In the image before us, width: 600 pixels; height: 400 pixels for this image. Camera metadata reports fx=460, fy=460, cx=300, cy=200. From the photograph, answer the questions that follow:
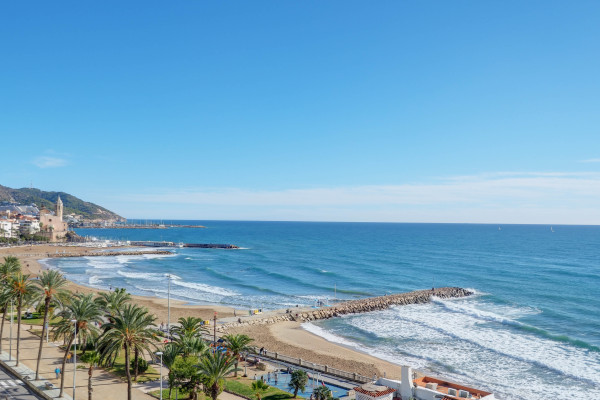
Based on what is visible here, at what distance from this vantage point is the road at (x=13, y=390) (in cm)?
2952

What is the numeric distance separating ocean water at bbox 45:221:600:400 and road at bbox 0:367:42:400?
32.1m

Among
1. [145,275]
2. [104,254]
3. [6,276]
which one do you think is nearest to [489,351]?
[6,276]

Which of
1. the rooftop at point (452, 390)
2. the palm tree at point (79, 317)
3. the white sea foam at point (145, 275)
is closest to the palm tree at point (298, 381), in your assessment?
the rooftop at point (452, 390)

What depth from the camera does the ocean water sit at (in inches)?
1734

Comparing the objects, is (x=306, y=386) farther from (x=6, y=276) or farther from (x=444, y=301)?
(x=444, y=301)

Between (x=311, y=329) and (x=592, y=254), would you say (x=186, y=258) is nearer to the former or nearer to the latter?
(x=311, y=329)

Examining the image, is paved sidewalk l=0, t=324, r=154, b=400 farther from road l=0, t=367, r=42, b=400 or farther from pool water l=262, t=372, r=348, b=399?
pool water l=262, t=372, r=348, b=399

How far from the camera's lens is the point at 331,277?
10256cm

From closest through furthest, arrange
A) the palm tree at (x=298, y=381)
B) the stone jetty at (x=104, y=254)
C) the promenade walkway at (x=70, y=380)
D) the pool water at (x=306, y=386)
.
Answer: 1. the promenade walkway at (x=70, y=380)
2. the palm tree at (x=298, y=381)
3. the pool water at (x=306, y=386)
4. the stone jetty at (x=104, y=254)

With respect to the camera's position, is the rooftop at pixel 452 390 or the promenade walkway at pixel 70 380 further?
the promenade walkway at pixel 70 380

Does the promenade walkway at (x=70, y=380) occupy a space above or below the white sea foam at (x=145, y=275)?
above

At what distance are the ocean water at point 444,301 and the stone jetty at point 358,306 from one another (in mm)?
2123

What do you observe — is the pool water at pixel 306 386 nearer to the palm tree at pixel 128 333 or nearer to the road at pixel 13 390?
the palm tree at pixel 128 333

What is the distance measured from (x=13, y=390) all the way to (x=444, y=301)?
64.8 m
